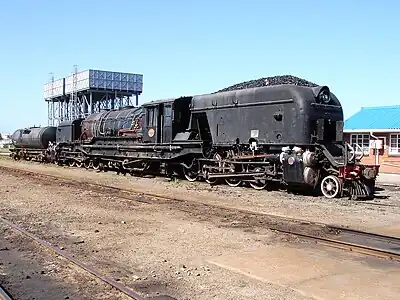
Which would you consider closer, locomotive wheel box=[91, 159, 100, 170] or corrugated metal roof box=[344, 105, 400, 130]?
locomotive wheel box=[91, 159, 100, 170]

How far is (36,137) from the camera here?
36.9 meters

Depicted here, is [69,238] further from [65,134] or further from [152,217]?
[65,134]

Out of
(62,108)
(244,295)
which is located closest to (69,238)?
(244,295)

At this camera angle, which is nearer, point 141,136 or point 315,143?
point 315,143

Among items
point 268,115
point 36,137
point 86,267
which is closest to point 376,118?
point 268,115

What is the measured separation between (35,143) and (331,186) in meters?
28.6

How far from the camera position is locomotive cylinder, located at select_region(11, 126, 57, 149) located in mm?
35844

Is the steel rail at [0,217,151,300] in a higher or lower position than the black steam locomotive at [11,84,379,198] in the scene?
lower

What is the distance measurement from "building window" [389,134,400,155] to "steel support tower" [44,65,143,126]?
56.3 m

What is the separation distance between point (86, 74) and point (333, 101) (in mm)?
67960

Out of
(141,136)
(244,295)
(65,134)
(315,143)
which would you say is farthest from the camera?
(65,134)

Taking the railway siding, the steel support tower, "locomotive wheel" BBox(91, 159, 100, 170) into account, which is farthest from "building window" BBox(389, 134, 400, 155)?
the steel support tower

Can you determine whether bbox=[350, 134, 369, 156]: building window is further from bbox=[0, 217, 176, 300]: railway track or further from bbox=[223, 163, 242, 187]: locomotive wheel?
bbox=[0, 217, 176, 300]: railway track

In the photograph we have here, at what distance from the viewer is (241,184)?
18031 millimetres
